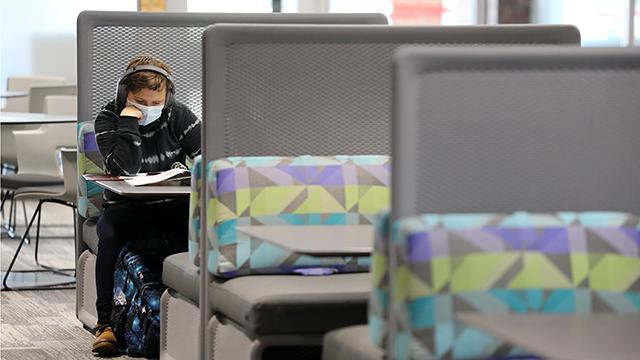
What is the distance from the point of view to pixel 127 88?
5359 mm

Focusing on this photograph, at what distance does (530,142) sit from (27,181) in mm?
4829

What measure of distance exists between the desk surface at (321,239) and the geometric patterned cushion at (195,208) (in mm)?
808

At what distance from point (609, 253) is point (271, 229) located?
0.87 metres

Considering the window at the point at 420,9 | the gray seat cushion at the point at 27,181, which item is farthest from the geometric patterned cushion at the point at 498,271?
the window at the point at 420,9

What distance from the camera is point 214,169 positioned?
405cm

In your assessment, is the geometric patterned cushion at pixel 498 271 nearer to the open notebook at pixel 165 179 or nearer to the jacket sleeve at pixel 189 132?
the open notebook at pixel 165 179

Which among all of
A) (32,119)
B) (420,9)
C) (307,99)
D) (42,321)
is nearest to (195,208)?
(307,99)

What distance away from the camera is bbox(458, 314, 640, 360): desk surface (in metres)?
2.16

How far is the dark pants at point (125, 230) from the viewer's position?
5277mm

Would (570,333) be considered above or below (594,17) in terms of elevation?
below

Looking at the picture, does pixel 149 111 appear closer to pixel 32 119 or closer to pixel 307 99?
pixel 307 99

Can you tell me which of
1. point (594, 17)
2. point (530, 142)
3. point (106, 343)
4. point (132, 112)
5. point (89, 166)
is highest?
point (594, 17)

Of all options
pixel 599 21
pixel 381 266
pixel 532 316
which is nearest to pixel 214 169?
pixel 381 266

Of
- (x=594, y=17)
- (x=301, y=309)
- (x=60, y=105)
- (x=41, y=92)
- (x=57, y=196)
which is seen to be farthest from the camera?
(x=41, y=92)
